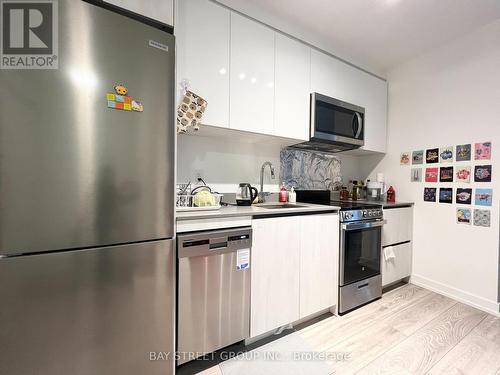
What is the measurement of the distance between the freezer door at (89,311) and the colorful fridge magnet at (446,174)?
8.51ft

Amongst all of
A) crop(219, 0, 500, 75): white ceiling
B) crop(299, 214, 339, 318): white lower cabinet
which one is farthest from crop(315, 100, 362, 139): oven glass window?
crop(299, 214, 339, 318): white lower cabinet

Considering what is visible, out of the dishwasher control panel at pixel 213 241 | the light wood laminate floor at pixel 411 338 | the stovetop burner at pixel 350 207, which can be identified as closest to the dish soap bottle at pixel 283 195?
the stovetop burner at pixel 350 207

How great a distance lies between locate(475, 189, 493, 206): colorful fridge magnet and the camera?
1.86m

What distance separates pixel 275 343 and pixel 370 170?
2354 mm

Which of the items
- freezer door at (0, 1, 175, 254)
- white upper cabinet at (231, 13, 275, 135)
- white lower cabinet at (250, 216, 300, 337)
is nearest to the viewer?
freezer door at (0, 1, 175, 254)

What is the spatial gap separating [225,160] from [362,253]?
58.7 inches

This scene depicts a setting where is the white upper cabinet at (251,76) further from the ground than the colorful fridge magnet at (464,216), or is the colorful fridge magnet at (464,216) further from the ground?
the white upper cabinet at (251,76)

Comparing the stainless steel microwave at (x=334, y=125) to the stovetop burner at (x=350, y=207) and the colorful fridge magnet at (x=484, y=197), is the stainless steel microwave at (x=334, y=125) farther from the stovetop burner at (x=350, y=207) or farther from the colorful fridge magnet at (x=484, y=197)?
the colorful fridge magnet at (x=484, y=197)

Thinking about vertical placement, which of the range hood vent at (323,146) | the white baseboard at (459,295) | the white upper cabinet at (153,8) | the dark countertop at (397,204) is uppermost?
the white upper cabinet at (153,8)

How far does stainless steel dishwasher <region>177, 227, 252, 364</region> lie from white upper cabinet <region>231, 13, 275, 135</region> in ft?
2.76

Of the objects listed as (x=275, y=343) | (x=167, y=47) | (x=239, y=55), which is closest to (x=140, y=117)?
(x=167, y=47)

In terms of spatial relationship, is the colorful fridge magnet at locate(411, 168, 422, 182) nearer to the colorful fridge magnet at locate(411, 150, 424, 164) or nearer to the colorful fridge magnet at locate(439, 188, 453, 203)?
the colorful fridge magnet at locate(411, 150, 424, 164)

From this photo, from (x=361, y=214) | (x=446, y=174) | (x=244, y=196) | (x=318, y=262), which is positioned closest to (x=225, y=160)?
(x=244, y=196)

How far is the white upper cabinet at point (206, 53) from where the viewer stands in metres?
Result: 1.40
